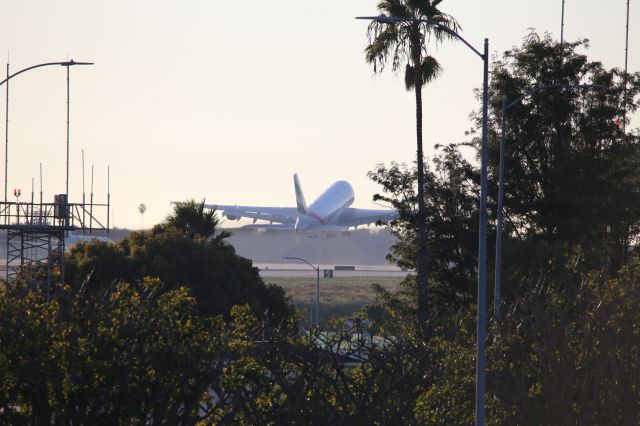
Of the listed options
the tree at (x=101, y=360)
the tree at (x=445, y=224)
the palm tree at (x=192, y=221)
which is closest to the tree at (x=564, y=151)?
the tree at (x=445, y=224)

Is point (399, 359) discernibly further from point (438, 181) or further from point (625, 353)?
point (438, 181)

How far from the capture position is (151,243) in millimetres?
76000

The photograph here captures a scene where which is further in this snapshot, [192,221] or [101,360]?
[192,221]

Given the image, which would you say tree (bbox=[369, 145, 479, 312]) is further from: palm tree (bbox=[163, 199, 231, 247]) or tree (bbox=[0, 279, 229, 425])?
tree (bbox=[0, 279, 229, 425])

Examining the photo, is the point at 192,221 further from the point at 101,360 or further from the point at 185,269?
the point at 101,360

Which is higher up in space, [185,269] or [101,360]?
[101,360]

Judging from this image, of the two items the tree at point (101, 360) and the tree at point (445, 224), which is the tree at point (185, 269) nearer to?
the tree at point (445, 224)

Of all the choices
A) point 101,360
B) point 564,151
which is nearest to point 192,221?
point 564,151

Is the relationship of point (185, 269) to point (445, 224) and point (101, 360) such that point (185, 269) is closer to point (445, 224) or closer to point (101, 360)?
point (445, 224)

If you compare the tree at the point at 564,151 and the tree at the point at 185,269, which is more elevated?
the tree at the point at 564,151

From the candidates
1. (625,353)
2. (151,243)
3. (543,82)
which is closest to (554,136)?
(543,82)

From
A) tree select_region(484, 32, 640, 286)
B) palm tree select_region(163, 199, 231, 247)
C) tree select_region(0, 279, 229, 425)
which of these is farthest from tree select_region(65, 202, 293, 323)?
tree select_region(0, 279, 229, 425)

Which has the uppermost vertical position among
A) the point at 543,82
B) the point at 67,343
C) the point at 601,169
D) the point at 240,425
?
the point at 543,82

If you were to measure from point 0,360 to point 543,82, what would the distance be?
49.9 metres
